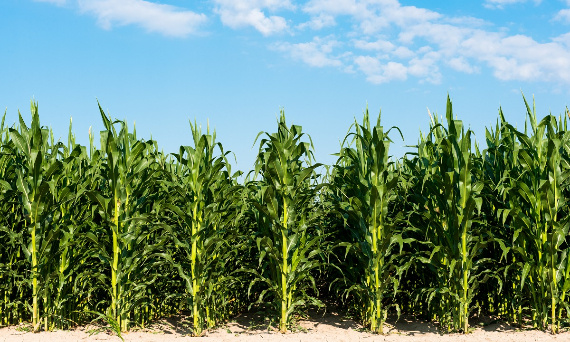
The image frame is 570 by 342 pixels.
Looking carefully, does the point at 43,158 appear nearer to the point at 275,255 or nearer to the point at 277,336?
the point at 275,255

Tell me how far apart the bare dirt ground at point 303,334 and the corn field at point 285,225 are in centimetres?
16

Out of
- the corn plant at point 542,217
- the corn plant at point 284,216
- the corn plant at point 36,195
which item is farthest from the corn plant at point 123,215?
the corn plant at point 542,217

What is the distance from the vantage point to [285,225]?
566cm

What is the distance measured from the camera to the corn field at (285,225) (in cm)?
556

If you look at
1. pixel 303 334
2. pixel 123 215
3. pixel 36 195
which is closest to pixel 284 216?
pixel 303 334

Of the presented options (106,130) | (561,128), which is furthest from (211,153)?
(561,128)

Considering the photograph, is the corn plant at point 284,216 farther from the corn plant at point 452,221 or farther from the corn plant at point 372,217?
the corn plant at point 452,221

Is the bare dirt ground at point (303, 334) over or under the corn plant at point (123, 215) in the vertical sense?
under

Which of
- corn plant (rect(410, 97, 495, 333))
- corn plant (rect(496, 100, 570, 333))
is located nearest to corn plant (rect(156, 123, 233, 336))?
corn plant (rect(410, 97, 495, 333))

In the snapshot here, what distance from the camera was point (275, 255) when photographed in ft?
18.5

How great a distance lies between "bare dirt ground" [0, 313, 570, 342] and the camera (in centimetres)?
560

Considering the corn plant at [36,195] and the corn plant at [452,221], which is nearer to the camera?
the corn plant at [452,221]

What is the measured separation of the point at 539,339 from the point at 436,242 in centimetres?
144

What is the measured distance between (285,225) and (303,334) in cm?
126
